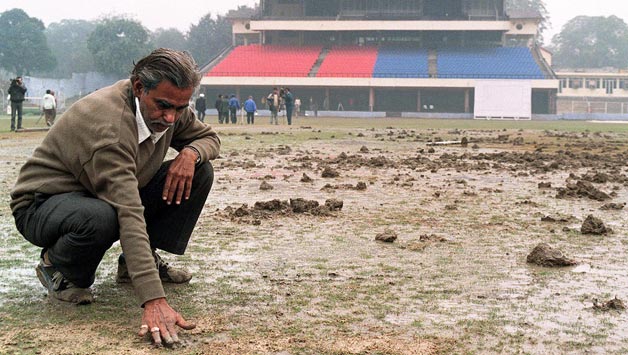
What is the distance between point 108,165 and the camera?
3459 mm

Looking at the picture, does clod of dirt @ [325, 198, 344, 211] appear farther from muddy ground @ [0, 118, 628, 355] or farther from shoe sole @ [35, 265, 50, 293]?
shoe sole @ [35, 265, 50, 293]

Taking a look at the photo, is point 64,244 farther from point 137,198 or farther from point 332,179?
point 332,179

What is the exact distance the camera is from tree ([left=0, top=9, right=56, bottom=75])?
83.7 meters

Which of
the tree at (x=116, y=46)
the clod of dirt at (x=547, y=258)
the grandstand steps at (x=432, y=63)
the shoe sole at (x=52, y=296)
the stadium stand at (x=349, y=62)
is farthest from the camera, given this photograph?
the tree at (x=116, y=46)

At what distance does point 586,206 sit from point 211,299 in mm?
5098

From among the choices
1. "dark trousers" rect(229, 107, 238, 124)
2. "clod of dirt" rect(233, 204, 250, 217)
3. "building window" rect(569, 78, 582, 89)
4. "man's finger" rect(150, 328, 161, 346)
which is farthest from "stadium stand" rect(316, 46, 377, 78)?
"man's finger" rect(150, 328, 161, 346)

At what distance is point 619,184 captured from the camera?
10.4m

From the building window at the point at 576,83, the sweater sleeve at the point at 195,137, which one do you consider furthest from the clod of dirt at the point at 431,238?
the building window at the point at 576,83

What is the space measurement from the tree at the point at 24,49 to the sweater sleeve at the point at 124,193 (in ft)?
281

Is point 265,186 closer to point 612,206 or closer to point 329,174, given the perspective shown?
Answer: point 329,174

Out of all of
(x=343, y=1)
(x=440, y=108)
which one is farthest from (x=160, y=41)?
(x=440, y=108)

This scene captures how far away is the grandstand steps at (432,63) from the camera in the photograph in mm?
58934

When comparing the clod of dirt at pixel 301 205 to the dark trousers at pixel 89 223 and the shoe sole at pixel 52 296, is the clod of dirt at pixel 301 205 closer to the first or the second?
the dark trousers at pixel 89 223

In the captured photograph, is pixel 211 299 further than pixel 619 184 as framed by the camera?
No
